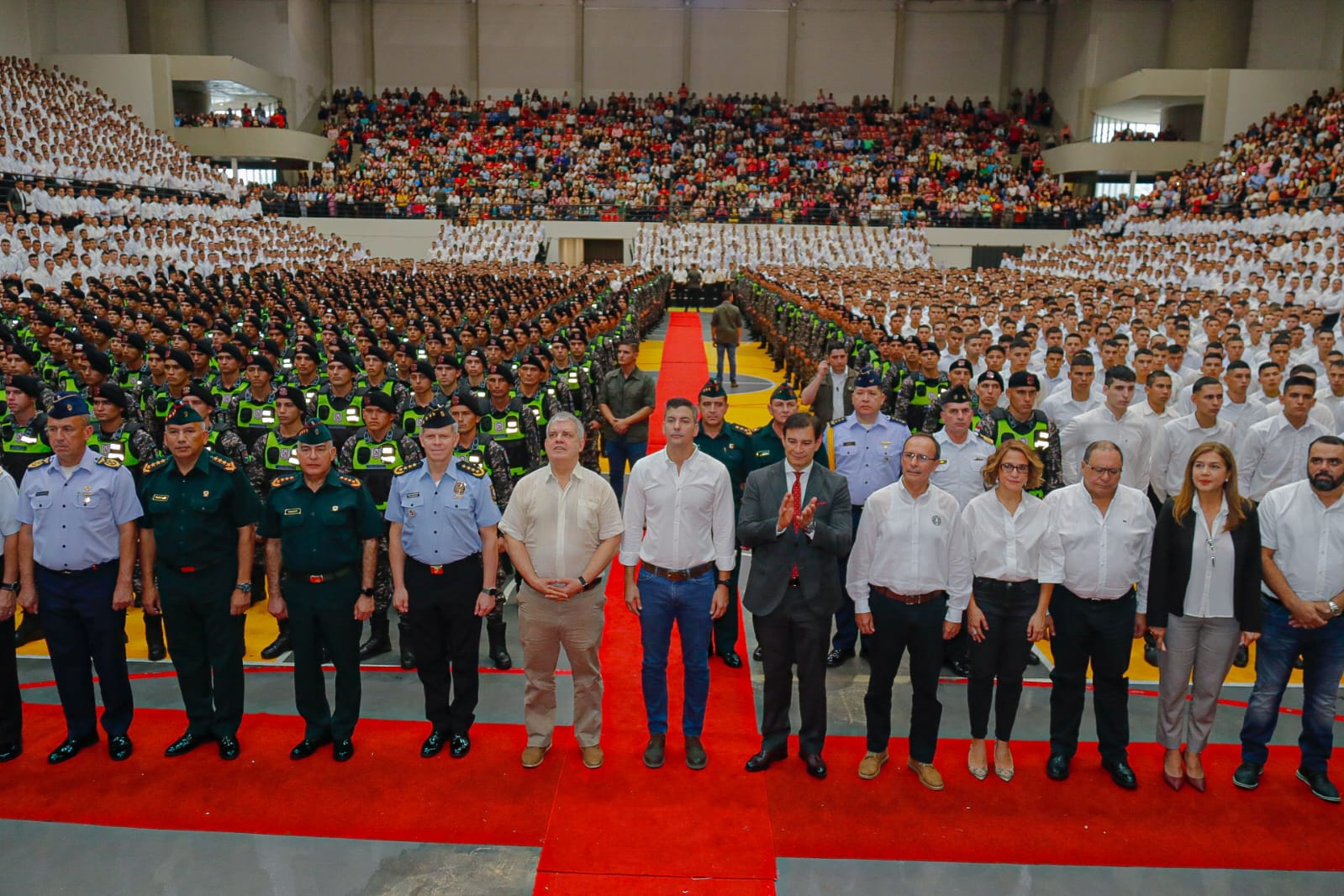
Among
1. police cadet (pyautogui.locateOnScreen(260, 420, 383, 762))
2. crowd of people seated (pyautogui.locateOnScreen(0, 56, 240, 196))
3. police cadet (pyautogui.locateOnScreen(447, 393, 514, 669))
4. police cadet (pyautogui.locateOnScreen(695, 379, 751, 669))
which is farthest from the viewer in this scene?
crowd of people seated (pyautogui.locateOnScreen(0, 56, 240, 196))

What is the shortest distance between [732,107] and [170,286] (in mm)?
36165

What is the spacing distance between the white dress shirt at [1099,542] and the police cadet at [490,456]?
9.90 feet

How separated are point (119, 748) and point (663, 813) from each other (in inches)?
115

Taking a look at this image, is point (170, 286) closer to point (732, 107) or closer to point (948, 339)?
point (948, 339)

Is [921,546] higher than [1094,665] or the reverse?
higher

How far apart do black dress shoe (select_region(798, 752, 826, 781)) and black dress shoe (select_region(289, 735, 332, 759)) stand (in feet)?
8.48

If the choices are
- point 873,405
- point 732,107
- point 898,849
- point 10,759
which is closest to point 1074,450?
point 873,405

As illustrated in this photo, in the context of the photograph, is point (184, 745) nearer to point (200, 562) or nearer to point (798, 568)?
point (200, 562)

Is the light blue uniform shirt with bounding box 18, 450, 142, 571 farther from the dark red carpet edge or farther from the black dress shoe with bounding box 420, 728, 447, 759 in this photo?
the dark red carpet edge

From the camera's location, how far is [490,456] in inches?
236

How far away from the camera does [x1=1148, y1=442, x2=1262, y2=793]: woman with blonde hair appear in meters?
4.63

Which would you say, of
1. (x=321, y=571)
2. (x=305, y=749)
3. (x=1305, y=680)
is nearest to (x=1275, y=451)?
(x=1305, y=680)

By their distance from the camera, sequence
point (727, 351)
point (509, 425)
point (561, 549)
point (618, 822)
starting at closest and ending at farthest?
point (618, 822) < point (561, 549) < point (509, 425) < point (727, 351)

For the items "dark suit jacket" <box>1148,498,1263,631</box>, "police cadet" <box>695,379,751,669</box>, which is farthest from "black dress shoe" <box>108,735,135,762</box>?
"dark suit jacket" <box>1148,498,1263,631</box>
